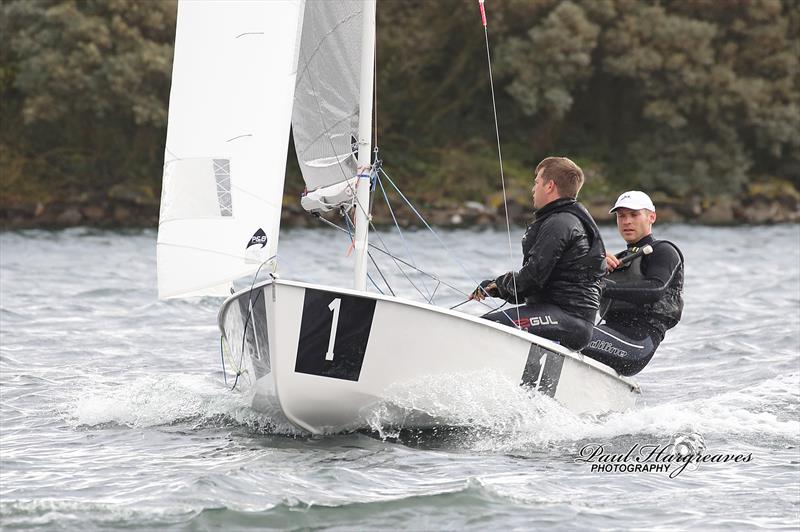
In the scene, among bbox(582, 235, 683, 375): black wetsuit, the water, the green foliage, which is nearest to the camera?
the water

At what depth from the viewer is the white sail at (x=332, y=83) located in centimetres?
814

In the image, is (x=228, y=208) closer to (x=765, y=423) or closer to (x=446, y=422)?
(x=446, y=422)

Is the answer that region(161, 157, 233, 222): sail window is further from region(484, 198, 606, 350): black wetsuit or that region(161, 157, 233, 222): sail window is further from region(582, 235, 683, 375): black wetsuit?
region(582, 235, 683, 375): black wetsuit

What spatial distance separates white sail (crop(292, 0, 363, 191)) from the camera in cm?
814

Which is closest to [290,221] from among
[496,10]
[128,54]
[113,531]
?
[128,54]

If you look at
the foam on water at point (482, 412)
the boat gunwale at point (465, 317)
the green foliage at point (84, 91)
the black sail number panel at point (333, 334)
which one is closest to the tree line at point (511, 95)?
the green foliage at point (84, 91)

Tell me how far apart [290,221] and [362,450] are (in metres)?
25.1

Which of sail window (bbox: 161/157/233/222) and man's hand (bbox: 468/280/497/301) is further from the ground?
sail window (bbox: 161/157/233/222)

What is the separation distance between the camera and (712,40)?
120ft

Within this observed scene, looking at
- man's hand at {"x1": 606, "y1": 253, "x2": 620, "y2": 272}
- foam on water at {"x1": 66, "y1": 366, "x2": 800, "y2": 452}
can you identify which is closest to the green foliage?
Result: foam on water at {"x1": 66, "y1": 366, "x2": 800, "y2": 452}

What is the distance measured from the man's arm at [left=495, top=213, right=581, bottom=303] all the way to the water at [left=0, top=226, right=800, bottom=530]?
2.40 ft

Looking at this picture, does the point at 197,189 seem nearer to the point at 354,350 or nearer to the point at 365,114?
the point at 365,114

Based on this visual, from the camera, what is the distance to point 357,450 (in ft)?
23.4

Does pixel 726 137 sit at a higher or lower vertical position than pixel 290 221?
higher
